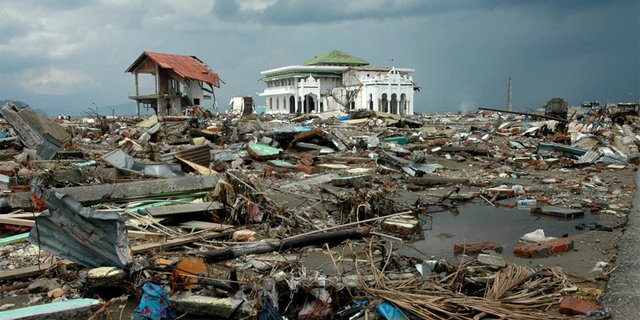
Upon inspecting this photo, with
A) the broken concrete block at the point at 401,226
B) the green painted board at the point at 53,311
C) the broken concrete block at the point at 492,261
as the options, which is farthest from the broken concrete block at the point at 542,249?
the green painted board at the point at 53,311

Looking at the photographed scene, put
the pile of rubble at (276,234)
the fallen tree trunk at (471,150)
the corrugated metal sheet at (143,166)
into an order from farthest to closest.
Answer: the fallen tree trunk at (471,150), the corrugated metal sheet at (143,166), the pile of rubble at (276,234)

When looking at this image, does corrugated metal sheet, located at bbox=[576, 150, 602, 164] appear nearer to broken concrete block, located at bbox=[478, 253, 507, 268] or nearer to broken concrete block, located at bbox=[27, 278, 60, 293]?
broken concrete block, located at bbox=[478, 253, 507, 268]

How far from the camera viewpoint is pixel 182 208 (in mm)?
5859

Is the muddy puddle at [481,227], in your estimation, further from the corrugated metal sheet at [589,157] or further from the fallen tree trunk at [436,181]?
the corrugated metal sheet at [589,157]

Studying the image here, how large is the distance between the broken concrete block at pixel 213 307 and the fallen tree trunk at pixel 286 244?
4.09 ft

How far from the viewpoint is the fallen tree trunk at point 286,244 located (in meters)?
4.68

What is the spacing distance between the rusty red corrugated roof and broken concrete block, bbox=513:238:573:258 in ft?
89.7

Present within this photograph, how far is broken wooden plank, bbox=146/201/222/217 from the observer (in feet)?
18.9

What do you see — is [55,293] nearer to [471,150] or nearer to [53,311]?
[53,311]

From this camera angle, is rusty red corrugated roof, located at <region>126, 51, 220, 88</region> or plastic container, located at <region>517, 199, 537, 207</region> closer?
plastic container, located at <region>517, 199, 537, 207</region>

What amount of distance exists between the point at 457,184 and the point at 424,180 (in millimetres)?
623

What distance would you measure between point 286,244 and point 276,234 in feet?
1.55

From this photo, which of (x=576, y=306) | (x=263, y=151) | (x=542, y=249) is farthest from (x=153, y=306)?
(x=263, y=151)

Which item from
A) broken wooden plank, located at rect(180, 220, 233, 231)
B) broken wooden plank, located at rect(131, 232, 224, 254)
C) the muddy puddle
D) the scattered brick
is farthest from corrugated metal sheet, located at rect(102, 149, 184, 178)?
the scattered brick
